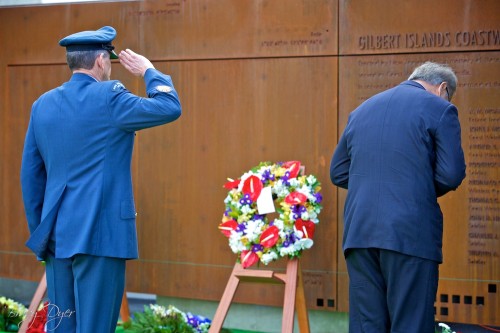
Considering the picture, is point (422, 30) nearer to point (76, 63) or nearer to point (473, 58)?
point (473, 58)

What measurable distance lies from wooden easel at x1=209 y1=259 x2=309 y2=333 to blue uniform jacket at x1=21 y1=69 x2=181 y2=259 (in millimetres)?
1469

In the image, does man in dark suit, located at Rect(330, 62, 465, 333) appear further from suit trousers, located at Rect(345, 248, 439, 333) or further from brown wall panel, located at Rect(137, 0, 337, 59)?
brown wall panel, located at Rect(137, 0, 337, 59)

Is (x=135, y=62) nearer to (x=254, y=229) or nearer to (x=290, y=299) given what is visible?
(x=254, y=229)

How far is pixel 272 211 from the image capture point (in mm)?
4812

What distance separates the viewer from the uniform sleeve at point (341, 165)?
→ 3762mm

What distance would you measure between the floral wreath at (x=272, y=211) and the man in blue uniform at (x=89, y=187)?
1459 millimetres

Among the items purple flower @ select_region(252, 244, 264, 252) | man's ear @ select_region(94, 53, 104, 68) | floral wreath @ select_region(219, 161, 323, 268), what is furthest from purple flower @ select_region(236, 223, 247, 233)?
man's ear @ select_region(94, 53, 104, 68)

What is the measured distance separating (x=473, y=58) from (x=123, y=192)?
2672 mm

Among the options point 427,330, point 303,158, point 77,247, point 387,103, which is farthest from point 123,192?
point 303,158

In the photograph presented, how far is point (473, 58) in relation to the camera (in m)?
5.04

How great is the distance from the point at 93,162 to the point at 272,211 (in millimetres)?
1627

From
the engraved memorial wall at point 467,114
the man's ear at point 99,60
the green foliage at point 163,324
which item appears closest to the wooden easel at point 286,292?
the green foliage at point 163,324

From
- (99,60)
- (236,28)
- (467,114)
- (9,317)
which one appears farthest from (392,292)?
(9,317)

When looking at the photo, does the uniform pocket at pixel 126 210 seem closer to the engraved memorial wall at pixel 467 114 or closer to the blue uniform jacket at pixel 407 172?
the blue uniform jacket at pixel 407 172
